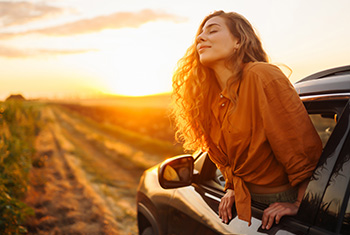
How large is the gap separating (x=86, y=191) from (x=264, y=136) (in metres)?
6.09

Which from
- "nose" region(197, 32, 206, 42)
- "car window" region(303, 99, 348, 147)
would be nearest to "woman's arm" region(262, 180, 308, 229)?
"car window" region(303, 99, 348, 147)

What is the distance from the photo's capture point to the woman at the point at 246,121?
151 cm

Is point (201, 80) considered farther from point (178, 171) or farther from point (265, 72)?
point (178, 171)

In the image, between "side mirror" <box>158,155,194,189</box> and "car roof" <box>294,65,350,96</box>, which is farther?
"side mirror" <box>158,155,194,189</box>

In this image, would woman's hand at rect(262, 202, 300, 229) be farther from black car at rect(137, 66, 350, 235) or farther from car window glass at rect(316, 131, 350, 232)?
car window glass at rect(316, 131, 350, 232)

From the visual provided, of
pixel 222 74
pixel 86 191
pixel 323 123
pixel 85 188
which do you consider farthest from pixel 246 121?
pixel 85 188

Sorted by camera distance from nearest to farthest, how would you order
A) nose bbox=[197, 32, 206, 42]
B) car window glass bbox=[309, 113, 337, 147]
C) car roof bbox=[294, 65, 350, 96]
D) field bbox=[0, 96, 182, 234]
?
car roof bbox=[294, 65, 350, 96] < nose bbox=[197, 32, 206, 42] < car window glass bbox=[309, 113, 337, 147] < field bbox=[0, 96, 182, 234]

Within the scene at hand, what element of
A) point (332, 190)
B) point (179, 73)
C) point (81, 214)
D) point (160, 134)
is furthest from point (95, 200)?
point (160, 134)

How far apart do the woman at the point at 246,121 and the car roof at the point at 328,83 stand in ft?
0.56

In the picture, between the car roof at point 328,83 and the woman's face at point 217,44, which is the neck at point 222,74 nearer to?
the woman's face at point 217,44

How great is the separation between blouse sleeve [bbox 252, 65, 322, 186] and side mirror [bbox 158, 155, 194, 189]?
0.92 metres

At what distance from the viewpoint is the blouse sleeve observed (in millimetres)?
1497

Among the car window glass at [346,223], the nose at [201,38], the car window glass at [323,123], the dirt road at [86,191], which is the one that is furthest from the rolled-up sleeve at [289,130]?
the dirt road at [86,191]

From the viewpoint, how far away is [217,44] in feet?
6.16
